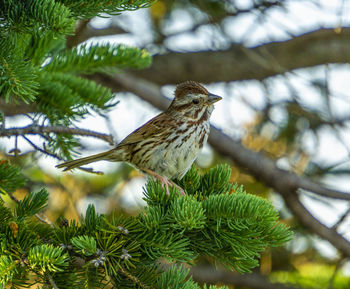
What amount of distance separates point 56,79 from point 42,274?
1612mm

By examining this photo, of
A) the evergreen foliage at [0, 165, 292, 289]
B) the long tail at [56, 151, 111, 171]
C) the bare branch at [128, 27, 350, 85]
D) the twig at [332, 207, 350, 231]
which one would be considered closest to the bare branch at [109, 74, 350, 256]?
the twig at [332, 207, 350, 231]

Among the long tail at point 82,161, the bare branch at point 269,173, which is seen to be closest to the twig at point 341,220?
the bare branch at point 269,173

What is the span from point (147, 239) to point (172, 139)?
1.79 m

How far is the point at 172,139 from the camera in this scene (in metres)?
4.23

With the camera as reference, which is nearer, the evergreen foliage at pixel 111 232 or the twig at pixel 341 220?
the evergreen foliage at pixel 111 232

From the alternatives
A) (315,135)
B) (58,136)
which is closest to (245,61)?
(315,135)

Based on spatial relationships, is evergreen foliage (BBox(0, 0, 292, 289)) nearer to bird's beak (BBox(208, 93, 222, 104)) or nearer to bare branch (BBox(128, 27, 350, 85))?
bird's beak (BBox(208, 93, 222, 104))

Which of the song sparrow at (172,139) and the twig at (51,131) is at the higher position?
the song sparrow at (172,139)

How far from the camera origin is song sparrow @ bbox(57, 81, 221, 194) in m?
4.08

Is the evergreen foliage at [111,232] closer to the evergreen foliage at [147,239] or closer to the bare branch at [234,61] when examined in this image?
the evergreen foliage at [147,239]

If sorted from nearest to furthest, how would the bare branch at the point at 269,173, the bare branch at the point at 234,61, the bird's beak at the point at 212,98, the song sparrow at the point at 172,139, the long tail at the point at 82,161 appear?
the long tail at the point at 82,161
the song sparrow at the point at 172,139
the bird's beak at the point at 212,98
the bare branch at the point at 269,173
the bare branch at the point at 234,61

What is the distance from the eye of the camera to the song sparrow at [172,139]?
408cm

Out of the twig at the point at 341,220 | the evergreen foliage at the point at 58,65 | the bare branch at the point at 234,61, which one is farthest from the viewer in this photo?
the bare branch at the point at 234,61

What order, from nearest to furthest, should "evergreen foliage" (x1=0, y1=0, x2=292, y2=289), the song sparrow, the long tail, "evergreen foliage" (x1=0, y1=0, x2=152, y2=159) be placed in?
"evergreen foliage" (x1=0, y1=0, x2=292, y2=289) < "evergreen foliage" (x1=0, y1=0, x2=152, y2=159) < the long tail < the song sparrow
